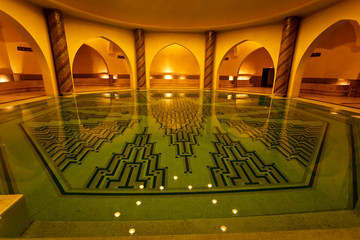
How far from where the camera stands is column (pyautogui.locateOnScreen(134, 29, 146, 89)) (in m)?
9.26

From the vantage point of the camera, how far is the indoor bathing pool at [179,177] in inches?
48.0

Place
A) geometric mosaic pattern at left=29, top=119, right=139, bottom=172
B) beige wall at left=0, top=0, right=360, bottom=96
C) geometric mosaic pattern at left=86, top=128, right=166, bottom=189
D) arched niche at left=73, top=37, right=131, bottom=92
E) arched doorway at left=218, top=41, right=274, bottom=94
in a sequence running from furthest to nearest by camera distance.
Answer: arched doorway at left=218, top=41, right=274, bottom=94
arched niche at left=73, top=37, right=131, bottom=92
beige wall at left=0, top=0, right=360, bottom=96
geometric mosaic pattern at left=29, top=119, right=139, bottom=172
geometric mosaic pattern at left=86, top=128, right=166, bottom=189

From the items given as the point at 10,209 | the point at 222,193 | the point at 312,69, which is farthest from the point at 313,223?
the point at 312,69

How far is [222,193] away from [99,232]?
95 cm

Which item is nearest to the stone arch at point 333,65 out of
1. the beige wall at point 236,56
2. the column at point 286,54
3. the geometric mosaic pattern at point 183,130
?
the column at point 286,54

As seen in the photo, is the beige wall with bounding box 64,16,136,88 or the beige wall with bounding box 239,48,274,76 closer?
the beige wall with bounding box 64,16,136,88

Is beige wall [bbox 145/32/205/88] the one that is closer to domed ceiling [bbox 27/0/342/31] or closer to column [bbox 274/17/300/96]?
domed ceiling [bbox 27/0/342/31]

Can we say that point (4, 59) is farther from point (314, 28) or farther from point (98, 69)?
point (314, 28)

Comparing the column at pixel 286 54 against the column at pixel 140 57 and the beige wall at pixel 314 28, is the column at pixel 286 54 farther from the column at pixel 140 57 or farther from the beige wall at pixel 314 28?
the column at pixel 140 57

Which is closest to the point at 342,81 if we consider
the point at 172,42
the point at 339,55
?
the point at 339,55

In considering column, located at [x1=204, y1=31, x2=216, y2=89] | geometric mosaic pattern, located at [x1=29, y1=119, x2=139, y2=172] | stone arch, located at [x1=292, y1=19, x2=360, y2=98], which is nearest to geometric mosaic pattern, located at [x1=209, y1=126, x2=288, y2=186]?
geometric mosaic pattern, located at [x1=29, y1=119, x2=139, y2=172]

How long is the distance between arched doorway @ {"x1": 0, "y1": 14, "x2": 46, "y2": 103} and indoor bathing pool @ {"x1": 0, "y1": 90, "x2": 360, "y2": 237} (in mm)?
5775

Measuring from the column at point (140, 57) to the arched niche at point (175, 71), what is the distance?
13.4 ft

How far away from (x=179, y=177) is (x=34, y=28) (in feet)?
23.4
